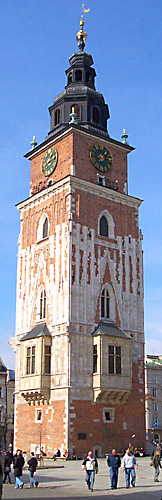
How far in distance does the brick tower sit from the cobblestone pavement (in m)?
9.95

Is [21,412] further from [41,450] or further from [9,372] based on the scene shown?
[9,372]

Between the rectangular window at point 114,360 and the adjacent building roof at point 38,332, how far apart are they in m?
4.72

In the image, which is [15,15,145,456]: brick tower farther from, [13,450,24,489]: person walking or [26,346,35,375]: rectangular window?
[13,450,24,489]: person walking

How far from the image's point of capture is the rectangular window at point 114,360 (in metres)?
39.8

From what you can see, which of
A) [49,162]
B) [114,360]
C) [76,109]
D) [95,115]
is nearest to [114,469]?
[114,360]

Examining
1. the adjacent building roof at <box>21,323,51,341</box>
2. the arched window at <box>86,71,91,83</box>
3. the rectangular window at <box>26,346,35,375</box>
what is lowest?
the rectangular window at <box>26,346,35,375</box>

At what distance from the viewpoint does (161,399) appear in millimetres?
79625

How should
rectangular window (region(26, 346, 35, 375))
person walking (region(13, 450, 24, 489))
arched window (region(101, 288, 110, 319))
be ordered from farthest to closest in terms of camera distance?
1. arched window (region(101, 288, 110, 319))
2. rectangular window (region(26, 346, 35, 375))
3. person walking (region(13, 450, 24, 489))

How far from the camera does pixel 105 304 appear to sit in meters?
42.5

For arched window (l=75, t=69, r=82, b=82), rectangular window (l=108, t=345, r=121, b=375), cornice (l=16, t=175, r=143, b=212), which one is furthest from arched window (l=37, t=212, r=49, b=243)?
arched window (l=75, t=69, r=82, b=82)

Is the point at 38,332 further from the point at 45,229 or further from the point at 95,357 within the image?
the point at 45,229

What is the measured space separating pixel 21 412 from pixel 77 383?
6786mm

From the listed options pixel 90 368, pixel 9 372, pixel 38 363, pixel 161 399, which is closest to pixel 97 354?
pixel 90 368

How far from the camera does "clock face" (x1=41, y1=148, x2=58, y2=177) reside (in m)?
46.3
